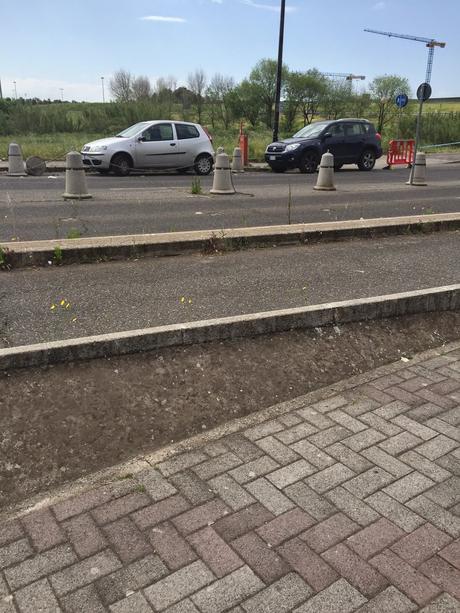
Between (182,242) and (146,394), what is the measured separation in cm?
340

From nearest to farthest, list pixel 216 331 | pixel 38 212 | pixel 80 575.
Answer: pixel 80 575 → pixel 216 331 → pixel 38 212

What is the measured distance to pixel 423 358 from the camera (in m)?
4.59

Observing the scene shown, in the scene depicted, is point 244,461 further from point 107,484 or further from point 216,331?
point 216,331

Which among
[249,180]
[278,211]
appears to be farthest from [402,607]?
[249,180]

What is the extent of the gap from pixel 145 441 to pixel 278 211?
7986 millimetres

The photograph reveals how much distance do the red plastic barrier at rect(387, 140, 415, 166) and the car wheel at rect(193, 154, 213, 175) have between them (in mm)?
9889

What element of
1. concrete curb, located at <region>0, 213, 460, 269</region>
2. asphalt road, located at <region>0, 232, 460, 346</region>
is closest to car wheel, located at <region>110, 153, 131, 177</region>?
concrete curb, located at <region>0, 213, 460, 269</region>

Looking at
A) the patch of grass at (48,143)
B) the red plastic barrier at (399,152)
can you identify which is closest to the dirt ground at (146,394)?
the patch of grass at (48,143)

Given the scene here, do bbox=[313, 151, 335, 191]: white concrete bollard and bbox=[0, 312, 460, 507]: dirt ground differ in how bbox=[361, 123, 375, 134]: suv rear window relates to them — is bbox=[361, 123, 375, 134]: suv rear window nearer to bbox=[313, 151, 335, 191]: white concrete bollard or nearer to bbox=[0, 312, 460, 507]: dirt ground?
bbox=[313, 151, 335, 191]: white concrete bollard

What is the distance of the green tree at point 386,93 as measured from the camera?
51188mm

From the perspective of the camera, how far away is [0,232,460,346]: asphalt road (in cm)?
452

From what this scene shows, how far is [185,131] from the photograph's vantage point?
18266 millimetres

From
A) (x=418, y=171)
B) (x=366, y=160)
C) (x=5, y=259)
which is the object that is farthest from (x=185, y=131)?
(x=5, y=259)

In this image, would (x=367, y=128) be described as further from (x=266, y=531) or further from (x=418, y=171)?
(x=266, y=531)
